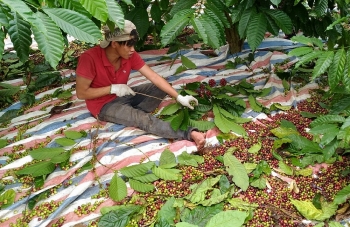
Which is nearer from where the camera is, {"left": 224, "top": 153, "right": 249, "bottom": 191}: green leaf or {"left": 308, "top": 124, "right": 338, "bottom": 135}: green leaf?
{"left": 308, "top": 124, "right": 338, "bottom": 135}: green leaf

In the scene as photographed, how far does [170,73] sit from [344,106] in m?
1.65

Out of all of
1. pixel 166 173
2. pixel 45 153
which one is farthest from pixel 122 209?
pixel 45 153

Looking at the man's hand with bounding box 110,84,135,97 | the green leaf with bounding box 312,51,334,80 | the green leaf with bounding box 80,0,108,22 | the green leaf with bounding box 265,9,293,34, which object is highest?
the green leaf with bounding box 80,0,108,22

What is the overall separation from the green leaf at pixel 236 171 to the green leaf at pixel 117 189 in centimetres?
57

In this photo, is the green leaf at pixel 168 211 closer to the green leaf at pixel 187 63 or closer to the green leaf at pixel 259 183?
the green leaf at pixel 259 183

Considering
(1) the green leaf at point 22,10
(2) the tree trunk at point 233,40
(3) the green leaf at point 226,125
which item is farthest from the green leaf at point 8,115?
(1) the green leaf at point 22,10

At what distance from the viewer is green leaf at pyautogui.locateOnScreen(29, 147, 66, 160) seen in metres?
2.17

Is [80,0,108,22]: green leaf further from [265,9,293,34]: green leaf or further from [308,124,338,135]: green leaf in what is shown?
[265,9,293,34]: green leaf

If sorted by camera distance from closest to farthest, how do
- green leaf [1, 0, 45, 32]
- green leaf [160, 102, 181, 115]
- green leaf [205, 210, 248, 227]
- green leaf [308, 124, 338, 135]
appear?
green leaf [1, 0, 45, 32], green leaf [205, 210, 248, 227], green leaf [308, 124, 338, 135], green leaf [160, 102, 181, 115]

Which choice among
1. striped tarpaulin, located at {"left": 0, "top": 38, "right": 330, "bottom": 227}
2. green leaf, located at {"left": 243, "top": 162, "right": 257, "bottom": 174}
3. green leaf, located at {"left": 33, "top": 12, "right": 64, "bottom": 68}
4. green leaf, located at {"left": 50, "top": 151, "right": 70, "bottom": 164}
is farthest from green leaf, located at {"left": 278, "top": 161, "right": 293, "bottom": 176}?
green leaf, located at {"left": 33, "top": 12, "right": 64, "bottom": 68}

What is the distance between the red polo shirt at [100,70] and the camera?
2375 millimetres

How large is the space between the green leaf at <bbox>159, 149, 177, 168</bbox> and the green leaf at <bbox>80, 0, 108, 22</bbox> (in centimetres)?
124

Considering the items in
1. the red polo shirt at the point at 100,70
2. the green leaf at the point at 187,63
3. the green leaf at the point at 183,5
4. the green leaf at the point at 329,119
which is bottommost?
the green leaf at the point at 187,63

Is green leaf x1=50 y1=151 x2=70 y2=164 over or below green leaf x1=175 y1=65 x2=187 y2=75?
below
